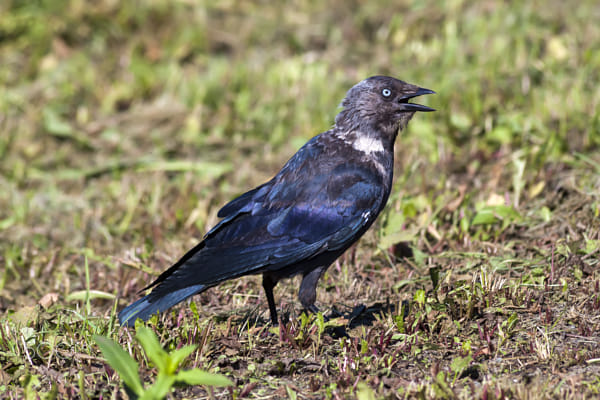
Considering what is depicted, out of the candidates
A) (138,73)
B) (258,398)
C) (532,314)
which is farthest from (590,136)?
(138,73)

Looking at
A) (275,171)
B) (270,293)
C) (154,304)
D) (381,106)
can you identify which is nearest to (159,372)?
(154,304)

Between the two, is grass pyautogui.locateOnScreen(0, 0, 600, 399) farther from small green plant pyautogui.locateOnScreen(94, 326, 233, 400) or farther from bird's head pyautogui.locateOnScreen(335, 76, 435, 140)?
bird's head pyautogui.locateOnScreen(335, 76, 435, 140)

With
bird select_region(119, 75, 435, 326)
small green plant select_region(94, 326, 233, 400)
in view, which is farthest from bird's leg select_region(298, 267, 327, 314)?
small green plant select_region(94, 326, 233, 400)

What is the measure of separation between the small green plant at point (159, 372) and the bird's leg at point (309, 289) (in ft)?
3.89

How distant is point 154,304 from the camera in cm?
412

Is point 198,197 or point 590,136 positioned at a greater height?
point 590,136

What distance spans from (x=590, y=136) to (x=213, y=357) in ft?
12.3

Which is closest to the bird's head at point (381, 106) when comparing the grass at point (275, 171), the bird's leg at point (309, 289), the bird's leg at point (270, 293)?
the grass at point (275, 171)

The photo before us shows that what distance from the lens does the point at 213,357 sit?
391cm

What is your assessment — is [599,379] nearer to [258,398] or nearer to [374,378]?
[374,378]

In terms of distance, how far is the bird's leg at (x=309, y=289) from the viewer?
4.36m

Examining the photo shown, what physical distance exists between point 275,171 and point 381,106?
89.2 inches

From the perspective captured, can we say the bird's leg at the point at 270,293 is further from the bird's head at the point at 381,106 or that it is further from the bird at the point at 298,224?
the bird's head at the point at 381,106

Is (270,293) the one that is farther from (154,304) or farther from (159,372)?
(159,372)
